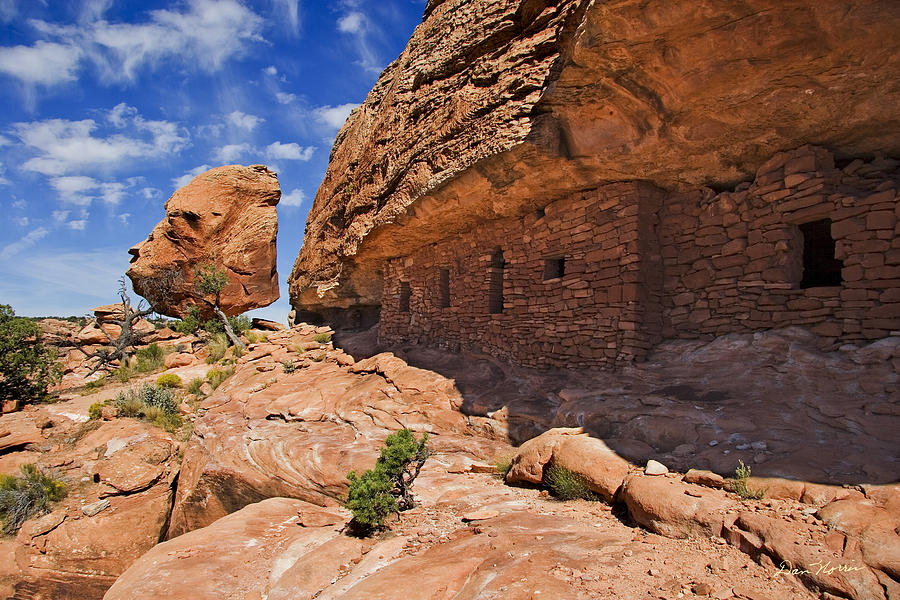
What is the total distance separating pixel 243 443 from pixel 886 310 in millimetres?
8193

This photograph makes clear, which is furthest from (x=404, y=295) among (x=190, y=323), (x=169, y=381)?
(x=190, y=323)

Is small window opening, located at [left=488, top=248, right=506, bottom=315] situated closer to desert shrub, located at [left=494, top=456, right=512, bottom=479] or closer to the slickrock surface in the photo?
desert shrub, located at [left=494, top=456, right=512, bottom=479]

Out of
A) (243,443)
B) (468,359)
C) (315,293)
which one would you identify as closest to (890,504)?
(468,359)

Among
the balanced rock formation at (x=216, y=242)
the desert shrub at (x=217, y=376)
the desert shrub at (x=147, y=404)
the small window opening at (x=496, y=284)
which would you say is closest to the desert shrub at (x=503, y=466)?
the small window opening at (x=496, y=284)

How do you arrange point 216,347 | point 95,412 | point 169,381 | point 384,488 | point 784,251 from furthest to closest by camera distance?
point 216,347, point 169,381, point 95,412, point 784,251, point 384,488

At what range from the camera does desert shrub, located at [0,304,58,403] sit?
41.2 feet

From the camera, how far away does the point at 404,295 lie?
11914 mm

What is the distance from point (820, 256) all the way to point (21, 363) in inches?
670

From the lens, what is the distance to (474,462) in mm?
5992

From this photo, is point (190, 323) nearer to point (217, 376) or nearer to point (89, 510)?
point (217, 376)

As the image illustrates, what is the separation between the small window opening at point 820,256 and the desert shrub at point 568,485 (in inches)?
169

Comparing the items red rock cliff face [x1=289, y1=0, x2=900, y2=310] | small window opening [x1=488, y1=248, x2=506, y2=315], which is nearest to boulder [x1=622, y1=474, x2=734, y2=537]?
red rock cliff face [x1=289, y1=0, x2=900, y2=310]

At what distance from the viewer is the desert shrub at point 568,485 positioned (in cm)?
442

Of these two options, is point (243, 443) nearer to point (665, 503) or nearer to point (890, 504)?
point (665, 503)
